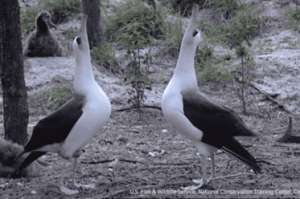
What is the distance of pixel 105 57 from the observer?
40.3ft

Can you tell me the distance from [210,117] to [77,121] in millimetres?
1126

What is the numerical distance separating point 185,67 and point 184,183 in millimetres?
1012

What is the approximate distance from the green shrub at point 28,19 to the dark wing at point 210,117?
7930 mm

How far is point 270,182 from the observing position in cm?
688

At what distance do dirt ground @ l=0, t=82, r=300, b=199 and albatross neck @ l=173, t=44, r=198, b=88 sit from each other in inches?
34.7

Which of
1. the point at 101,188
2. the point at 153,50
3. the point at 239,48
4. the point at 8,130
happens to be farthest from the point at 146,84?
the point at 101,188

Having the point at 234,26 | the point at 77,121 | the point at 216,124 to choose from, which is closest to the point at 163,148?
the point at 216,124

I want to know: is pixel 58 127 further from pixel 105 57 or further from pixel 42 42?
pixel 42 42

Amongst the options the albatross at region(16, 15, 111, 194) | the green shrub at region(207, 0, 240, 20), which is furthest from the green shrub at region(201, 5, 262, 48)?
the albatross at region(16, 15, 111, 194)

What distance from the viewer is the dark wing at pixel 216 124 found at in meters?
6.52

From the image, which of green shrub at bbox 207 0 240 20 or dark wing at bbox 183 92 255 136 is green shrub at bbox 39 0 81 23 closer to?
green shrub at bbox 207 0 240 20

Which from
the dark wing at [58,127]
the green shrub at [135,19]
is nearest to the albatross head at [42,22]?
the green shrub at [135,19]

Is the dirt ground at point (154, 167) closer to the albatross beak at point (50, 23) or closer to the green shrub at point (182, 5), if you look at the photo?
the albatross beak at point (50, 23)

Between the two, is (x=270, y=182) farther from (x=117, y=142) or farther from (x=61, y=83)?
(x=61, y=83)
